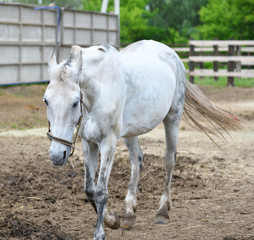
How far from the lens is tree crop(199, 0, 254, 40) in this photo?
93.2ft

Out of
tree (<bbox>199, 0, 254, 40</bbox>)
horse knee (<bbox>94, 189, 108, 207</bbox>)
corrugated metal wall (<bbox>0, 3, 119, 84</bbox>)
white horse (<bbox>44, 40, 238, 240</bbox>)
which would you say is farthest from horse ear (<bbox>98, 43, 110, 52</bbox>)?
tree (<bbox>199, 0, 254, 40</bbox>)

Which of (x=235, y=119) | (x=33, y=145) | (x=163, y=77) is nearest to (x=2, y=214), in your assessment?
(x=163, y=77)

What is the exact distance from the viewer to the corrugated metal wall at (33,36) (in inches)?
591

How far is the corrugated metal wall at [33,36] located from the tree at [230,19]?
1205cm

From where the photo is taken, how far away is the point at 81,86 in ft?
12.5

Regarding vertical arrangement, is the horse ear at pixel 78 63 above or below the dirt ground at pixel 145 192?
above

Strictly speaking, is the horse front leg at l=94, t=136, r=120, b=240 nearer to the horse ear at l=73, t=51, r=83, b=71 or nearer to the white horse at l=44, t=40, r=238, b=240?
the white horse at l=44, t=40, r=238, b=240

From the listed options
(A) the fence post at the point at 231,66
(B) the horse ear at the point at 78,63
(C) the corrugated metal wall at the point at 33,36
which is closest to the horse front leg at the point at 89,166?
(B) the horse ear at the point at 78,63

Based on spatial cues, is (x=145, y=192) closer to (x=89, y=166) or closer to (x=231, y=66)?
(x=89, y=166)

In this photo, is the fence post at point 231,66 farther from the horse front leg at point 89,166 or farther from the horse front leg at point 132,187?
the horse front leg at point 89,166

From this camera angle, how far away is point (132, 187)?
5.05 m

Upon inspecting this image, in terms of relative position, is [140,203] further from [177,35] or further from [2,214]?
[177,35]

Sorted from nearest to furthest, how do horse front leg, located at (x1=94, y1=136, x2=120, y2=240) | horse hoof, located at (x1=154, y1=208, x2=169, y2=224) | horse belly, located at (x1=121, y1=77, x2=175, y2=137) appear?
horse front leg, located at (x1=94, y1=136, x2=120, y2=240)
horse belly, located at (x1=121, y1=77, x2=175, y2=137)
horse hoof, located at (x1=154, y1=208, x2=169, y2=224)

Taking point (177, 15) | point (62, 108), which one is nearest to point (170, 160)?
point (62, 108)
